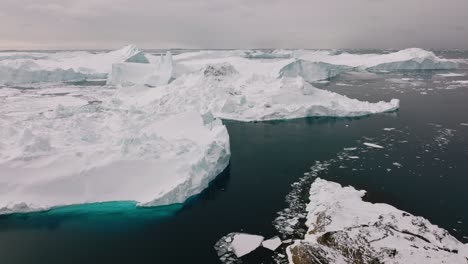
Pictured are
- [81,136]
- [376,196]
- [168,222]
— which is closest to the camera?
[168,222]

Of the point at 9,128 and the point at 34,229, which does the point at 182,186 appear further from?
the point at 9,128

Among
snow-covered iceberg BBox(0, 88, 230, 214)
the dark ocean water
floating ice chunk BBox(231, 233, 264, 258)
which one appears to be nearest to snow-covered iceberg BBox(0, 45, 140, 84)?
snow-covered iceberg BBox(0, 88, 230, 214)

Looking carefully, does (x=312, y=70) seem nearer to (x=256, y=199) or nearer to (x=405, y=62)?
(x=405, y=62)

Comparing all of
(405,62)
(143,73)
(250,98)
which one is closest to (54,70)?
(143,73)

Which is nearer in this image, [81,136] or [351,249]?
[351,249]

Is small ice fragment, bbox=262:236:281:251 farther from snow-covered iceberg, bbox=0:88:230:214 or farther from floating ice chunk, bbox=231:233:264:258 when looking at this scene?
snow-covered iceberg, bbox=0:88:230:214

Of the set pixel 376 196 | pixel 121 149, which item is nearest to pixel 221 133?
pixel 121 149

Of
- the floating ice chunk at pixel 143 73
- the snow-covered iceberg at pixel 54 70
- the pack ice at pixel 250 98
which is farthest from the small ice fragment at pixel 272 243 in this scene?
the snow-covered iceberg at pixel 54 70
